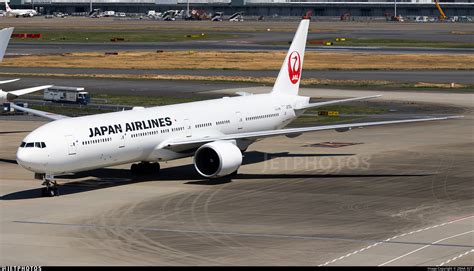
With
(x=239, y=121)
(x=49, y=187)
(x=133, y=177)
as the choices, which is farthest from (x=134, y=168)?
(x=49, y=187)

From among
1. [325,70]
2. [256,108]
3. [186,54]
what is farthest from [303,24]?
[186,54]

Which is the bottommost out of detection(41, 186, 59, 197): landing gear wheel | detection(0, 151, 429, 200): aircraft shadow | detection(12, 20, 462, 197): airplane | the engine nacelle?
detection(0, 151, 429, 200): aircraft shadow

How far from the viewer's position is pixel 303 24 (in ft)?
227

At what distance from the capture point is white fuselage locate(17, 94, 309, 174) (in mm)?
52438

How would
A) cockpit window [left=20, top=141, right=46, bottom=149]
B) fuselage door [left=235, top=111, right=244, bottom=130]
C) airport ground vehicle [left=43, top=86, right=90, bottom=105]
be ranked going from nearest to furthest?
cockpit window [left=20, top=141, right=46, bottom=149] < fuselage door [left=235, top=111, right=244, bottom=130] < airport ground vehicle [left=43, top=86, right=90, bottom=105]

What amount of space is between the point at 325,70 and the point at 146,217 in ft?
291

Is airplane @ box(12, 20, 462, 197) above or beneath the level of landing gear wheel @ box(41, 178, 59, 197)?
above

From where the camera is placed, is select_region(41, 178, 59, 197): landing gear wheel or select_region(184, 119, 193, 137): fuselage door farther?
select_region(184, 119, 193, 137): fuselage door

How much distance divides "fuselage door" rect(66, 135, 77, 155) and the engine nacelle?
25.6 ft

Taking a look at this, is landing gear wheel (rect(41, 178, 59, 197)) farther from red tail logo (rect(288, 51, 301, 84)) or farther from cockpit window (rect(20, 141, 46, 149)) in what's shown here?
red tail logo (rect(288, 51, 301, 84))

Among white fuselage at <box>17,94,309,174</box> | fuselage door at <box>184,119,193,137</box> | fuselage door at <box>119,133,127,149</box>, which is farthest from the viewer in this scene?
fuselage door at <box>184,119,193,137</box>

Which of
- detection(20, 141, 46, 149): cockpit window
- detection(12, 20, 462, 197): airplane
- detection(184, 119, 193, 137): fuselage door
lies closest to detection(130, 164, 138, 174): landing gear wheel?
detection(12, 20, 462, 197): airplane

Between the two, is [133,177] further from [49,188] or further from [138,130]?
[49,188]

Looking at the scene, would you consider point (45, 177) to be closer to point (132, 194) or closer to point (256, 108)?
point (132, 194)
